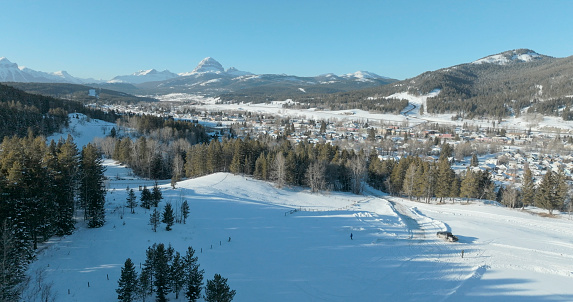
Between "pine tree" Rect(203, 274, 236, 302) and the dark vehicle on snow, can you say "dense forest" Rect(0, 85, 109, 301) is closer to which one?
"pine tree" Rect(203, 274, 236, 302)

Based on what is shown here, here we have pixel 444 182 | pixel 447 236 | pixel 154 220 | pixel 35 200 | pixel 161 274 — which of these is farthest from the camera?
pixel 444 182

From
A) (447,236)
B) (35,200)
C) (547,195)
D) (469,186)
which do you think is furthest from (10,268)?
(547,195)

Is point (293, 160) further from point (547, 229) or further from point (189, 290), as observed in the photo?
point (189, 290)

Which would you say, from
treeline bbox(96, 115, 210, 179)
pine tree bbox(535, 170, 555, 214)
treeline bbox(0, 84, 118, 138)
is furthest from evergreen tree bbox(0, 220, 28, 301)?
treeline bbox(0, 84, 118, 138)

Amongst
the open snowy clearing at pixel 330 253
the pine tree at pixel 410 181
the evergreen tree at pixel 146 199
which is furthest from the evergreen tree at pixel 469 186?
the evergreen tree at pixel 146 199

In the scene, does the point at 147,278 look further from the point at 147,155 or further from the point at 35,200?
the point at 147,155

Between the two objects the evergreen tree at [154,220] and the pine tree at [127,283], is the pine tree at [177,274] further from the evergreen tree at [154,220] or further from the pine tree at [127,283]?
the evergreen tree at [154,220]
